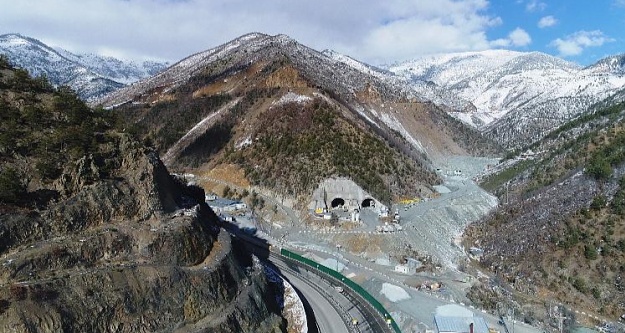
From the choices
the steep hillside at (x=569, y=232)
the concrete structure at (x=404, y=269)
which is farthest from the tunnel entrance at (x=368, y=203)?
the concrete structure at (x=404, y=269)

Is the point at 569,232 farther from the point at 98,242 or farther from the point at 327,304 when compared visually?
the point at 98,242

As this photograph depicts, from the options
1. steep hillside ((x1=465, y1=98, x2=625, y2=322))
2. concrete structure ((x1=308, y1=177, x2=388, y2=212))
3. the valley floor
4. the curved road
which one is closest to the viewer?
the curved road

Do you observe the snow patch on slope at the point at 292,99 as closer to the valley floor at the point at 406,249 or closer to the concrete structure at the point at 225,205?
the valley floor at the point at 406,249

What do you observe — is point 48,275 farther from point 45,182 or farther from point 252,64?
point 252,64

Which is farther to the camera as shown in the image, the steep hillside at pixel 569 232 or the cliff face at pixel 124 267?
the steep hillside at pixel 569 232

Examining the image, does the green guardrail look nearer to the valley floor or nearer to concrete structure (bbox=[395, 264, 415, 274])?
the valley floor

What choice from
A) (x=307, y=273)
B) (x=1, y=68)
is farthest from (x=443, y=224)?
(x=1, y=68)

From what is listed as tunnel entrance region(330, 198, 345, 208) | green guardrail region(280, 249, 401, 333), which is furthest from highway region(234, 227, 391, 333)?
tunnel entrance region(330, 198, 345, 208)
